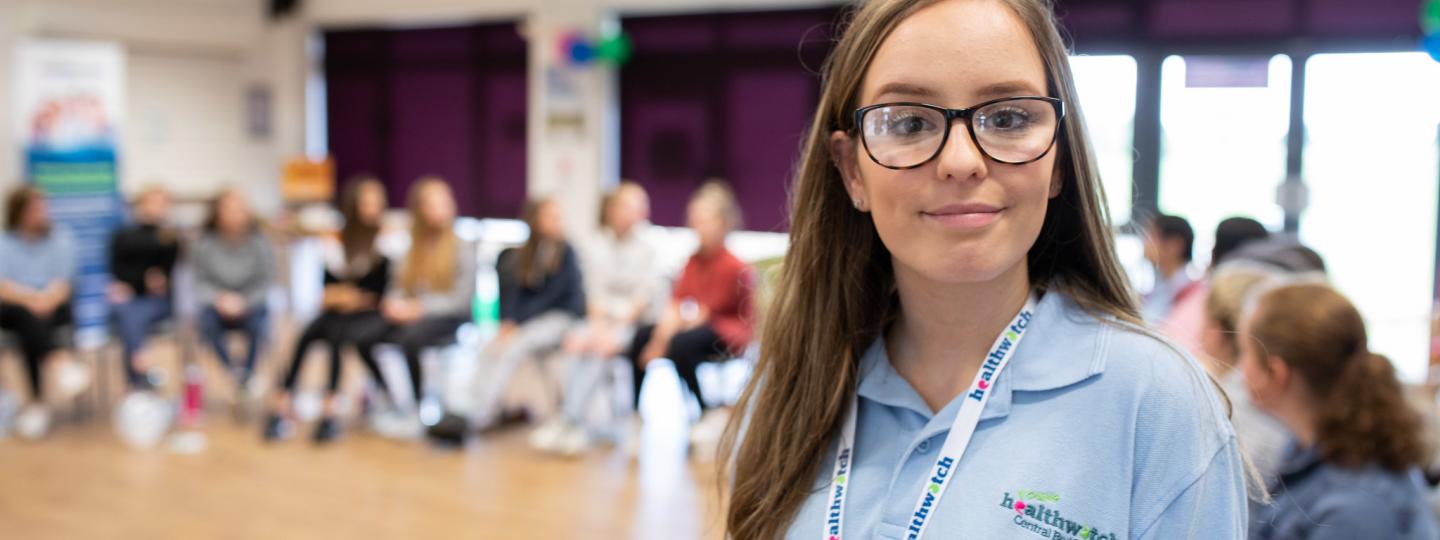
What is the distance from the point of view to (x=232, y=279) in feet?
20.9

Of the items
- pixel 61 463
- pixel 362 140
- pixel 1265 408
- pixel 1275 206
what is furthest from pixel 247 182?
pixel 1265 408

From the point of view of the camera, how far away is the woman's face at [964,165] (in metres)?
1.03

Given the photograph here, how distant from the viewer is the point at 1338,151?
680cm

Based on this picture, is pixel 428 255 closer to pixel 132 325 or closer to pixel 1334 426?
pixel 132 325

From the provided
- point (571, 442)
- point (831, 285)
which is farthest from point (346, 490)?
point (831, 285)

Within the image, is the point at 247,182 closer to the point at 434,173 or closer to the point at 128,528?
the point at 434,173

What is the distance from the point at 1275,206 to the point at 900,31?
21.9 feet

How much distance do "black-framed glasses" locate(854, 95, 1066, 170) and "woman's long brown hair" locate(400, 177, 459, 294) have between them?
508 centimetres

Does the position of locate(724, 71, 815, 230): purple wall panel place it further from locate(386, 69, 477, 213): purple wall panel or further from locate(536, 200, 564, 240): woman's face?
locate(536, 200, 564, 240): woman's face

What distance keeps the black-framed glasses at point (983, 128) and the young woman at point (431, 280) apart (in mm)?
5014

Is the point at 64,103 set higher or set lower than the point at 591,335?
higher

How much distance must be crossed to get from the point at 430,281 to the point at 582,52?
327cm

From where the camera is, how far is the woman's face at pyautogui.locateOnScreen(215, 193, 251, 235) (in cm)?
635

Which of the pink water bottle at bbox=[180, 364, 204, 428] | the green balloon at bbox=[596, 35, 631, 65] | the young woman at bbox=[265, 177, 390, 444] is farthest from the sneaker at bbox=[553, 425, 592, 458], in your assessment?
the green balloon at bbox=[596, 35, 631, 65]
